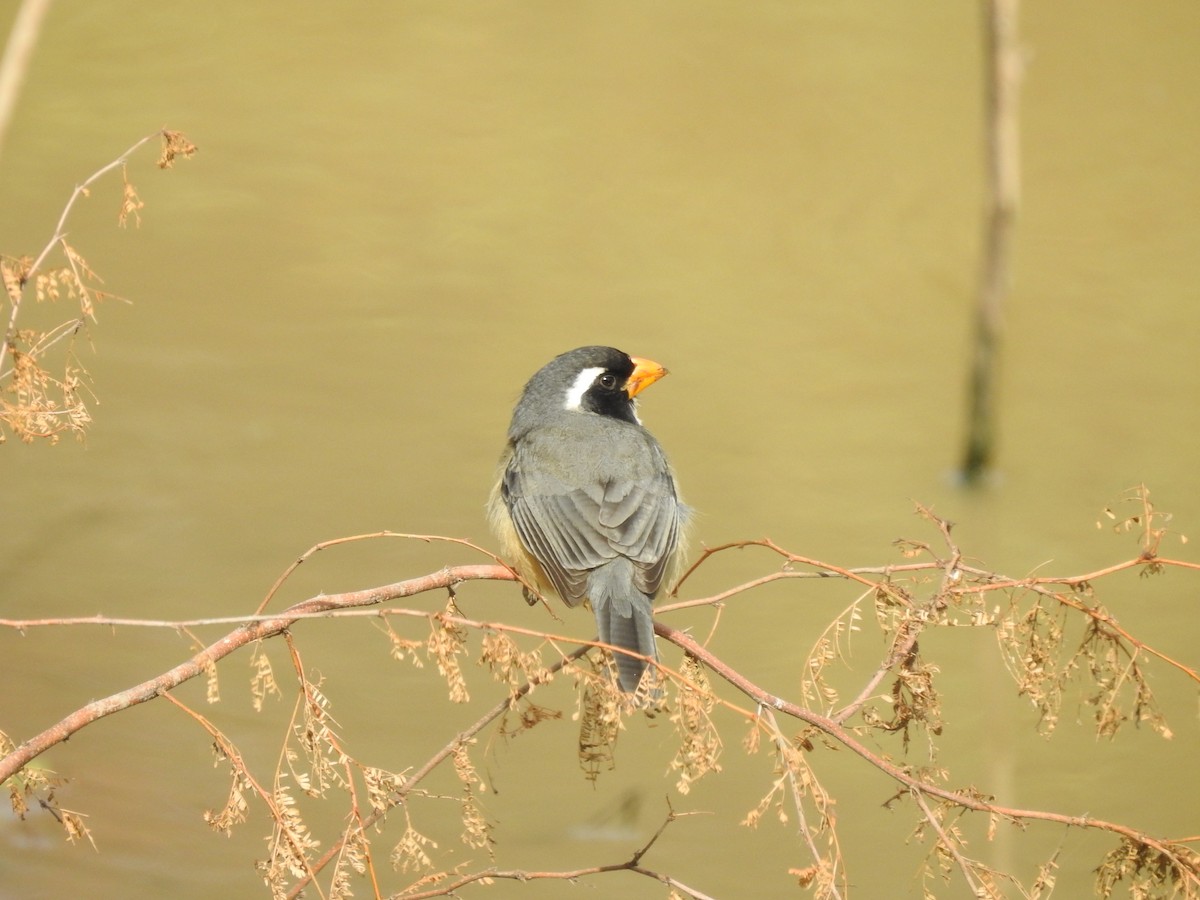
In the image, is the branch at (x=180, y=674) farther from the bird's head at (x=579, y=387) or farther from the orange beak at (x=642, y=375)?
the orange beak at (x=642, y=375)

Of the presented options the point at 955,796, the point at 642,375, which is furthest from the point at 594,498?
the point at 955,796

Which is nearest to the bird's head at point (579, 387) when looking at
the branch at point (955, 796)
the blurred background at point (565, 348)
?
the blurred background at point (565, 348)

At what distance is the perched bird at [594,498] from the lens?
439 cm

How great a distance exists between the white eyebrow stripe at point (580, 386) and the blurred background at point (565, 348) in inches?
69.0

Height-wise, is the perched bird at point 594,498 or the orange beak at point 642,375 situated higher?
the orange beak at point 642,375

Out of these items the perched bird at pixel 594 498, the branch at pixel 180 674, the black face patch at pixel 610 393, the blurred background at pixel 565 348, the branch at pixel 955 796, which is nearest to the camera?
the branch at pixel 180 674

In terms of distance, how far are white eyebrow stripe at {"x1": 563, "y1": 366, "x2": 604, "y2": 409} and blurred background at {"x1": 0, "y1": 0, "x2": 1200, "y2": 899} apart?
1.75 metres

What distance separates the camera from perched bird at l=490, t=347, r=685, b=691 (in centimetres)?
439

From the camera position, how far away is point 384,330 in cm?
1009

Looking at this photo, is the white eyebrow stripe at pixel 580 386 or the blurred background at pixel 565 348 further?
the blurred background at pixel 565 348

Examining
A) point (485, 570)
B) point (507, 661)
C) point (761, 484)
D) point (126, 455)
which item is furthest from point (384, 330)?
point (507, 661)

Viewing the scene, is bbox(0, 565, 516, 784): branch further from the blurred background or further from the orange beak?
the blurred background

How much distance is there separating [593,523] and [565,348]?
191 inches

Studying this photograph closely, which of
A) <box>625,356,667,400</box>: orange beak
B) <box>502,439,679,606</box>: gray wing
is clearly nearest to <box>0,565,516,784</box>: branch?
<box>502,439,679,606</box>: gray wing
